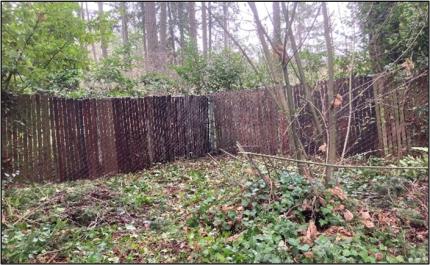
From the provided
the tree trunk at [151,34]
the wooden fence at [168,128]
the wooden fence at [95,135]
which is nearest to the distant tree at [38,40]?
the wooden fence at [95,135]

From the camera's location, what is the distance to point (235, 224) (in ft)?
11.7

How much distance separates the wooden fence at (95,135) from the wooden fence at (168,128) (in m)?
0.02

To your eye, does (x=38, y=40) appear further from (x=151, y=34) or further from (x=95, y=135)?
(x=151, y=34)

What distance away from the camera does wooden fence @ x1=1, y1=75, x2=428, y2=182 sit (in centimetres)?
558

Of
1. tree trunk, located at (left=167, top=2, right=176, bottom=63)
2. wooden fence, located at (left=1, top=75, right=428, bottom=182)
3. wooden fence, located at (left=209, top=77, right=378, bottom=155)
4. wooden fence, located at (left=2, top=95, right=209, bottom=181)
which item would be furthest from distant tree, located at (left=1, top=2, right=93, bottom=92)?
tree trunk, located at (left=167, top=2, right=176, bottom=63)

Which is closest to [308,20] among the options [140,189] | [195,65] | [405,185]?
[405,185]

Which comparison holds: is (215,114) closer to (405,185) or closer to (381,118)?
(381,118)

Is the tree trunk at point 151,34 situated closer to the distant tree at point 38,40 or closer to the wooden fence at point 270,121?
the wooden fence at point 270,121

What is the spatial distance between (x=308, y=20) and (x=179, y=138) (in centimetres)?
412

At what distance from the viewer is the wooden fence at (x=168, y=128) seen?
5.58 m

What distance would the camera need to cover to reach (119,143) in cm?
695

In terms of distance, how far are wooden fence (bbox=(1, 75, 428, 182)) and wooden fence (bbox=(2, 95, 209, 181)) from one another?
2 cm

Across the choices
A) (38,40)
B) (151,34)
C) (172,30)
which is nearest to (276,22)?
(38,40)

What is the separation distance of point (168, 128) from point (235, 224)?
15.5 feet
